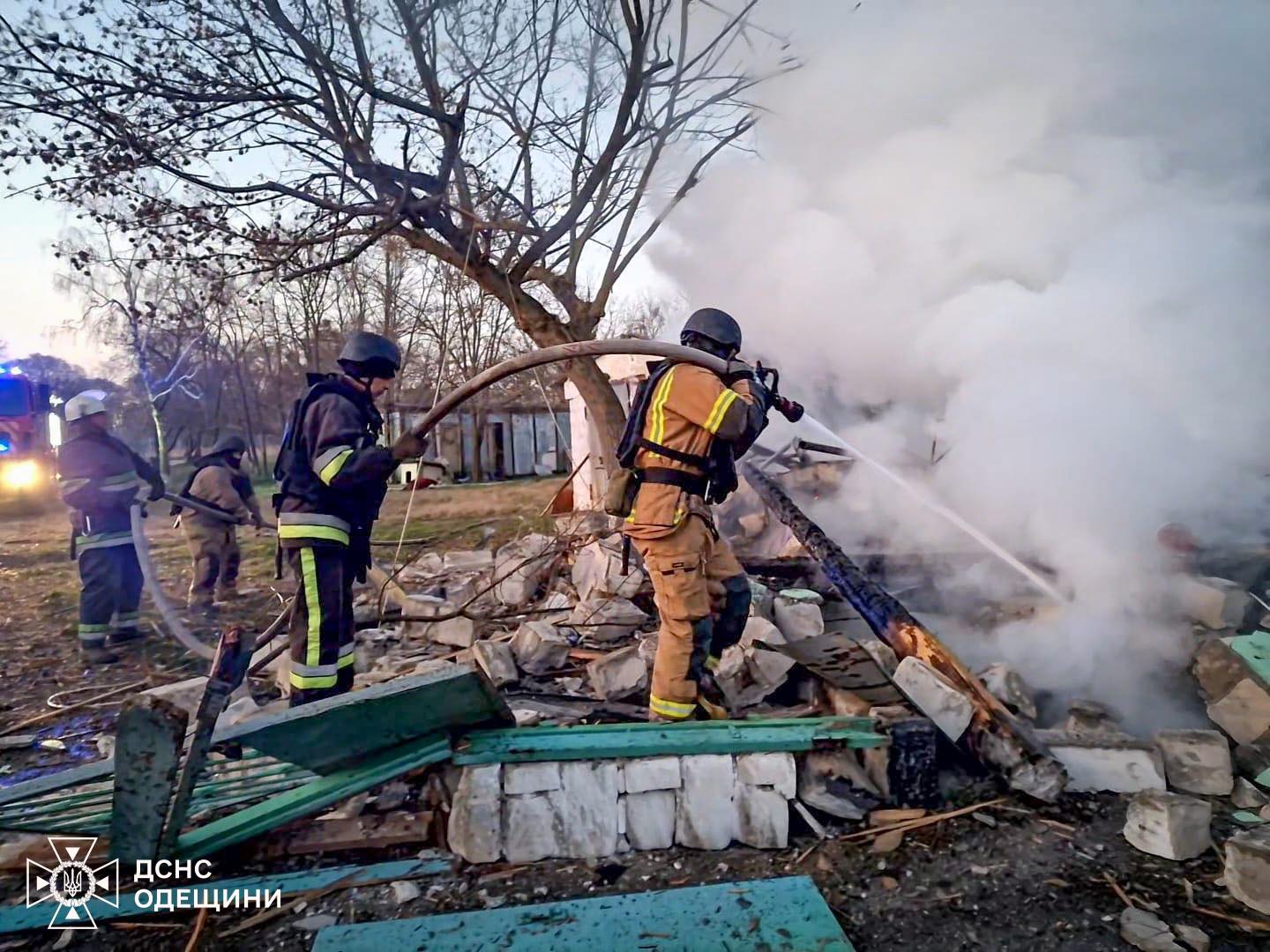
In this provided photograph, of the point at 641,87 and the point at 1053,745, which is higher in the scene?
the point at 641,87

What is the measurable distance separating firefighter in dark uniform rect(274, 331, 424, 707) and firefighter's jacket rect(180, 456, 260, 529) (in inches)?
135

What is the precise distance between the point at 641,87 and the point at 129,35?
354 cm

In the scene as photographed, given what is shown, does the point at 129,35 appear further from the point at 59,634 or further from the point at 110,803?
the point at 110,803

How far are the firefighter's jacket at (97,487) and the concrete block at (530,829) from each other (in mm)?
4224

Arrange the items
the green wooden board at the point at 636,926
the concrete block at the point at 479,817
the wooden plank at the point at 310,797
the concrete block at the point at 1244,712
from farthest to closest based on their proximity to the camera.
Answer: the concrete block at the point at 1244,712 < the concrete block at the point at 479,817 < the wooden plank at the point at 310,797 < the green wooden board at the point at 636,926

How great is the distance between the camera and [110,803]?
101 inches

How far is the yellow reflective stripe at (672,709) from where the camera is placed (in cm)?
304

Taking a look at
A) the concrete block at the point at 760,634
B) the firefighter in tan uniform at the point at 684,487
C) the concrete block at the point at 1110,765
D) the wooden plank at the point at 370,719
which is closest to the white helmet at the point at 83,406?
the wooden plank at the point at 370,719

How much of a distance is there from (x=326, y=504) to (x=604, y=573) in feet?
7.41

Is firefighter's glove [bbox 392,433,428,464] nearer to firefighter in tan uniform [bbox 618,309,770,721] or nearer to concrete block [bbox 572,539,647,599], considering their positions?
firefighter in tan uniform [bbox 618,309,770,721]

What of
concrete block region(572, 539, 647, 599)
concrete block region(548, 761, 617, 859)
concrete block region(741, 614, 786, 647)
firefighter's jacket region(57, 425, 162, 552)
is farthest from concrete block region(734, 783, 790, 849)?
firefighter's jacket region(57, 425, 162, 552)

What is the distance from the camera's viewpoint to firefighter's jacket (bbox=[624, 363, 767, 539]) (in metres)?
3.04

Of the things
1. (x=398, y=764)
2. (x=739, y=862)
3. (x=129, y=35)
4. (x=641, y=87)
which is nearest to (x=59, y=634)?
(x=129, y=35)

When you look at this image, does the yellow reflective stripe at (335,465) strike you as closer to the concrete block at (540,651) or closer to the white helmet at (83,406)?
the concrete block at (540,651)
